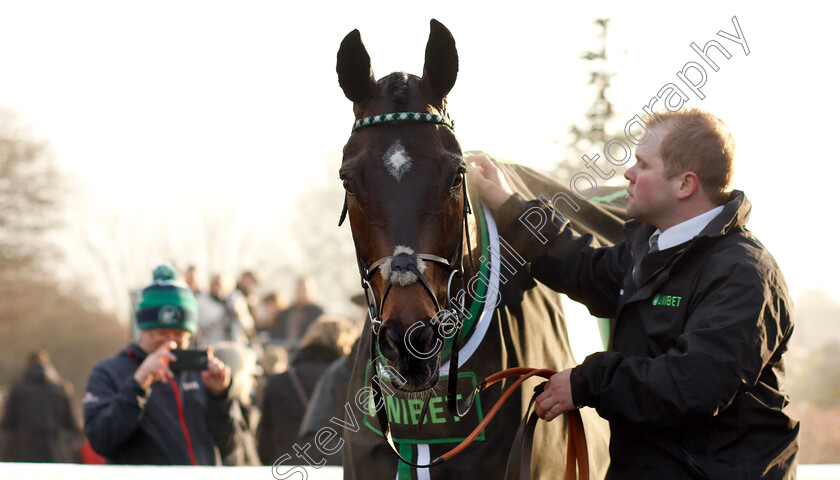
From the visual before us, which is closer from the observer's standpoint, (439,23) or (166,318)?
(439,23)

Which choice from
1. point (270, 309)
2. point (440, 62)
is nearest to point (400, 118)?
point (440, 62)

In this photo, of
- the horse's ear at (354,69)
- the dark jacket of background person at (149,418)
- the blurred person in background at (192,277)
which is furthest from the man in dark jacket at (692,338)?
the blurred person in background at (192,277)

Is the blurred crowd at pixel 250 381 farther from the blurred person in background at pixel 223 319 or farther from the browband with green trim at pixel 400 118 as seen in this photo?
the browband with green trim at pixel 400 118

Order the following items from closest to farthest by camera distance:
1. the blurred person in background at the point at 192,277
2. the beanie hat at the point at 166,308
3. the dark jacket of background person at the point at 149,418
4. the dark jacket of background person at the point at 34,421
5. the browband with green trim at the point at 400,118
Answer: the browband with green trim at the point at 400,118 < the dark jacket of background person at the point at 149,418 < the beanie hat at the point at 166,308 < the dark jacket of background person at the point at 34,421 < the blurred person in background at the point at 192,277

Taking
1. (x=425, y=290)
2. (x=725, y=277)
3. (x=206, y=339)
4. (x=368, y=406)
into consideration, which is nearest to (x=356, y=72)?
(x=425, y=290)

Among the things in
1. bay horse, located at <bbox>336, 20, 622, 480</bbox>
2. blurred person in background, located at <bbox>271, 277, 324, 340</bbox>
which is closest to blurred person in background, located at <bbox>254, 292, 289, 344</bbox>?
blurred person in background, located at <bbox>271, 277, 324, 340</bbox>

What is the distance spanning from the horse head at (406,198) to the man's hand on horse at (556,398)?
40cm

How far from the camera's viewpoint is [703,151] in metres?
2.62

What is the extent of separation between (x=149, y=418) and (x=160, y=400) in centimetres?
12

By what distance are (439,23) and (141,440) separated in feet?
10.2

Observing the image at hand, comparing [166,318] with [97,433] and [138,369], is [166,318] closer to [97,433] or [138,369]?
[138,369]

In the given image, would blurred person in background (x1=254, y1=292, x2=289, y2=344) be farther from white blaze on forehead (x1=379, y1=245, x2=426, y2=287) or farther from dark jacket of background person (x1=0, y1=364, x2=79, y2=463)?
white blaze on forehead (x1=379, y1=245, x2=426, y2=287)

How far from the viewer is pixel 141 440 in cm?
457

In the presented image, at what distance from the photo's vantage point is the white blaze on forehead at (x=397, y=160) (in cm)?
253
